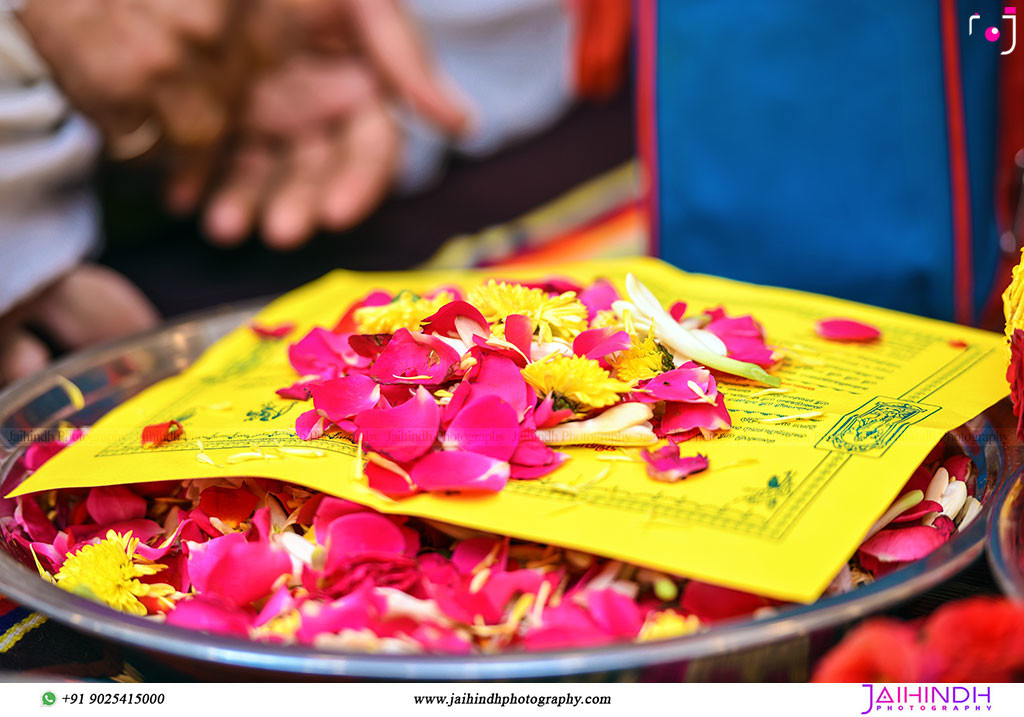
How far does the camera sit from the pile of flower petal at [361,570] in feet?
0.81

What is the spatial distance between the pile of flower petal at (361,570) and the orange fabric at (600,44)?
62 centimetres

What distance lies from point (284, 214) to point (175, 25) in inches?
5.7

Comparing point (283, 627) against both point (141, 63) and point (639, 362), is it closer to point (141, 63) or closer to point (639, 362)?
point (639, 362)

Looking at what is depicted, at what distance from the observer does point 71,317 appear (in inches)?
22.1

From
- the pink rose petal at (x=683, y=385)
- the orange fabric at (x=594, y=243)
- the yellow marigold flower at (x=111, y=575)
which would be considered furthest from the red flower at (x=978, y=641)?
the orange fabric at (x=594, y=243)

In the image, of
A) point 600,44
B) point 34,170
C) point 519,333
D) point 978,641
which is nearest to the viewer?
point 978,641

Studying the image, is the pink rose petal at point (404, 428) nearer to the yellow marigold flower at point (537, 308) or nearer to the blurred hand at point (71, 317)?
the yellow marigold flower at point (537, 308)

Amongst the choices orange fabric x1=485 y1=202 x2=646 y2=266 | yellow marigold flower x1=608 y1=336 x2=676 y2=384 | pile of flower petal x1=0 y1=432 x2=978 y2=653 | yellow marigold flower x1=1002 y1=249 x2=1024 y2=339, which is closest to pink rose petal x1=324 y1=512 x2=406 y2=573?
pile of flower petal x1=0 y1=432 x2=978 y2=653

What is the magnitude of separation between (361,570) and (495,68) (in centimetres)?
72

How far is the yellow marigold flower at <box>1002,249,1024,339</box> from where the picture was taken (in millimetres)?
293

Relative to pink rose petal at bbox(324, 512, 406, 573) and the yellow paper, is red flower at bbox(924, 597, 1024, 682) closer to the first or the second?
the yellow paper

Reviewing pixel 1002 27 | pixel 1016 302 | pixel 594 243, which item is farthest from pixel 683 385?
pixel 594 243

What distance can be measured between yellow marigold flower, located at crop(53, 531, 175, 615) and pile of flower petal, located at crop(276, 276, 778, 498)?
7 centimetres
